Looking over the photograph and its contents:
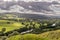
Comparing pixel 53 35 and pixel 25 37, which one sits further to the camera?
pixel 53 35

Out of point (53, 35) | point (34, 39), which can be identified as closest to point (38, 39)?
point (34, 39)

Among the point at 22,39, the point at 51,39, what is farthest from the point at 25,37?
the point at 51,39

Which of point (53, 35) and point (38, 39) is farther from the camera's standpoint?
point (53, 35)

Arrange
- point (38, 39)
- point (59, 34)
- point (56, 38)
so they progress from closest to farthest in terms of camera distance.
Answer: point (38, 39) < point (56, 38) < point (59, 34)

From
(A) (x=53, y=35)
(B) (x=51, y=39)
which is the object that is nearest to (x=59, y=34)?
(A) (x=53, y=35)

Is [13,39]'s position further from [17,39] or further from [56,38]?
[56,38]

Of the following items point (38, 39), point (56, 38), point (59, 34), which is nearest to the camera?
point (38, 39)

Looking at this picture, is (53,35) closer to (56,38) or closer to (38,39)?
(56,38)
